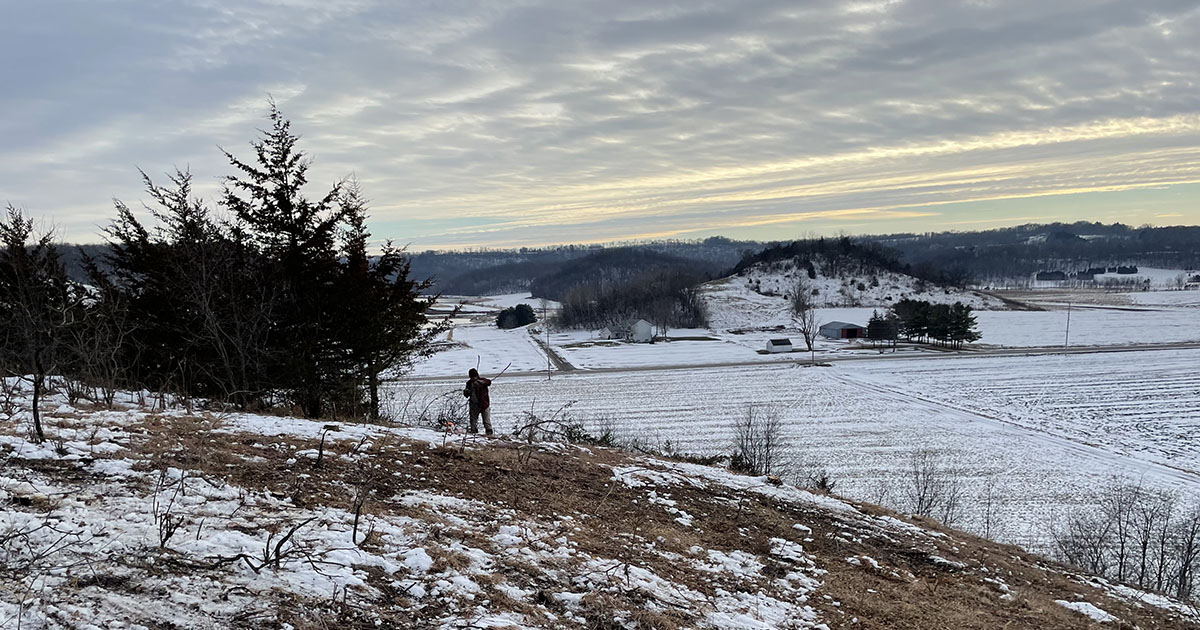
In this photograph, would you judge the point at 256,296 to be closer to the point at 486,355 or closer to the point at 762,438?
the point at 762,438

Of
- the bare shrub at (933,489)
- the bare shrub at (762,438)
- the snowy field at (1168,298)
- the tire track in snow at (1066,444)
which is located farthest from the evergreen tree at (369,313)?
the snowy field at (1168,298)

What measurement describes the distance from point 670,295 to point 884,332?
36.6 metres

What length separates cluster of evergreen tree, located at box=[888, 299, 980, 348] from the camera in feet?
211

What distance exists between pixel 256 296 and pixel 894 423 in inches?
1258

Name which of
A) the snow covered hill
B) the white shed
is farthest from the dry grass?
the snow covered hill

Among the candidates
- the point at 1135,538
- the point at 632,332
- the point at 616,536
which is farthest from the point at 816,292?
the point at 616,536

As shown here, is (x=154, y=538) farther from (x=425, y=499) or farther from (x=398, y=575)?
(x=425, y=499)

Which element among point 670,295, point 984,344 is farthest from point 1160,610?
point 670,295

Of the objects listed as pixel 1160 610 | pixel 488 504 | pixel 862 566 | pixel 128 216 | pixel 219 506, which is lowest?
pixel 1160 610

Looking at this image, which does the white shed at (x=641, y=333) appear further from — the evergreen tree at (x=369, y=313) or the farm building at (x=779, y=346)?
the evergreen tree at (x=369, y=313)

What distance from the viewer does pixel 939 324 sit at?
6525 cm

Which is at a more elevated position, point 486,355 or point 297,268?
point 297,268

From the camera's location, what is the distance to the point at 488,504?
18.5 ft

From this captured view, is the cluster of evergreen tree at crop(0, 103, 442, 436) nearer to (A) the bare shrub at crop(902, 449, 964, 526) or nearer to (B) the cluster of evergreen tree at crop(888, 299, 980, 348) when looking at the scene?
(A) the bare shrub at crop(902, 449, 964, 526)
